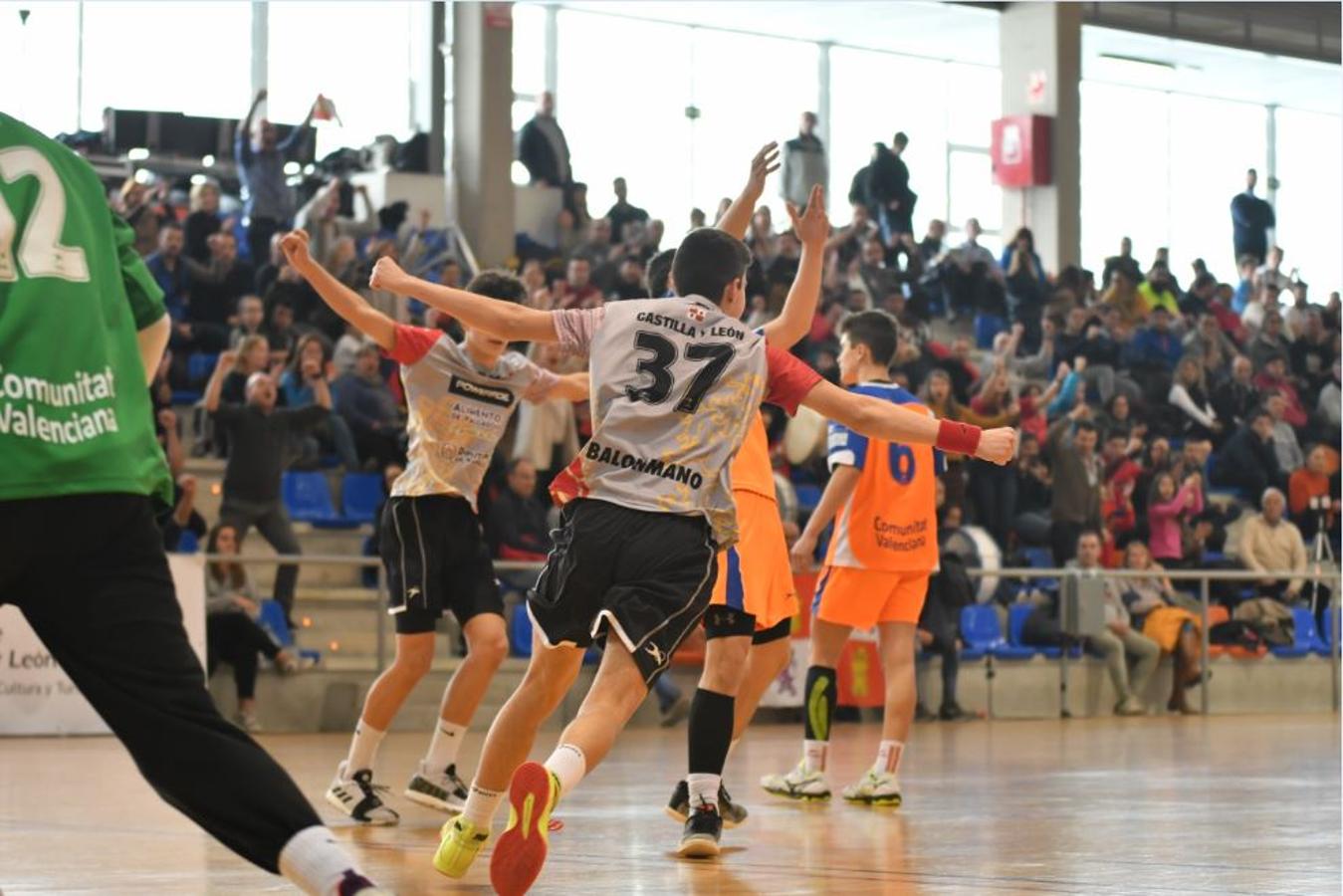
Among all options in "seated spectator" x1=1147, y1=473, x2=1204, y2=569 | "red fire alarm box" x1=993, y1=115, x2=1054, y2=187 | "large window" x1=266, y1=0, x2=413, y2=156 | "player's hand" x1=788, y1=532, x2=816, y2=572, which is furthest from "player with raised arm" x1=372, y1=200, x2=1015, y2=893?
"red fire alarm box" x1=993, y1=115, x2=1054, y2=187

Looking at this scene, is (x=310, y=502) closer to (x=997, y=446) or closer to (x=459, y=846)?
(x=459, y=846)

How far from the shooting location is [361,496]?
16.5 metres

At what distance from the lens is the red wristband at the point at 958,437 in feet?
18.8

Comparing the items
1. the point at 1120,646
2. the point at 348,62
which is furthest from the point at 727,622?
the point at 348,62

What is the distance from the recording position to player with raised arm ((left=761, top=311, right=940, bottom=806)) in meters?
8.61

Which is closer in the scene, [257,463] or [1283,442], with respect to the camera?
[257,463]

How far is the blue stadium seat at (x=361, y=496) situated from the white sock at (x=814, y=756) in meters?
8.13

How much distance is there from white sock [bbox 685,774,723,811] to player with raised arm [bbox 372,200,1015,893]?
42.5 inches

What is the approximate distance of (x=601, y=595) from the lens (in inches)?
217

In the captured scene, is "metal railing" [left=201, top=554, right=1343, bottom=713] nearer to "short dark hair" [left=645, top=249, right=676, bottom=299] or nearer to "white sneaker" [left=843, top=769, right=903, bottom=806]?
"white sneaker" [left=843, top=769, right=903, bottom=806]

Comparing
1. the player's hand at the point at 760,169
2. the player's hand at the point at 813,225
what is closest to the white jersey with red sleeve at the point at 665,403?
the player's hand at the point at 813,225

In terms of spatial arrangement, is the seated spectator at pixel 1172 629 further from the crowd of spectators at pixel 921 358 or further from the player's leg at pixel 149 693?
the player's leg at pixel 149 693

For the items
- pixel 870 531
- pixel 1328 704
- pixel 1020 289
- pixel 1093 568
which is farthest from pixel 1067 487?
pixel 870 531

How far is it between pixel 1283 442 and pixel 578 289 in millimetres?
7921
